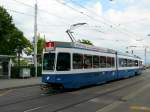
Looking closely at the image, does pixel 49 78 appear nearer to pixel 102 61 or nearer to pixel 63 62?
pixel 63 62

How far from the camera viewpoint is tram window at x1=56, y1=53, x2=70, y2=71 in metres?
21.4

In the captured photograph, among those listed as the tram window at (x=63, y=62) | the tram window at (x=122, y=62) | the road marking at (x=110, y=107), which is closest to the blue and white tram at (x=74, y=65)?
the tram window at (x=63, y=62)

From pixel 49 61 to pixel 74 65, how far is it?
1775 millimetres

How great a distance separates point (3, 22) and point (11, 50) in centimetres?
1637

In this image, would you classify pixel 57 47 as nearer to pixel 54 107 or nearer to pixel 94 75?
pixel 94 75

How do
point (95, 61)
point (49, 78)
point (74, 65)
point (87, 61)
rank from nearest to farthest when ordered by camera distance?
point (49, 78) < point (74, 65) < point (87, 61) < point (95, 61)

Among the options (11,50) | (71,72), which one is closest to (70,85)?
(71,72)

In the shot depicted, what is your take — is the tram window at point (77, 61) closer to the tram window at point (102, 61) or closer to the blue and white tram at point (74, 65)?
the blue and white tram at point (74, 65)

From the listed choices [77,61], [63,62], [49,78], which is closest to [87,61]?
[77,61]

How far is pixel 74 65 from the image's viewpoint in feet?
73.6

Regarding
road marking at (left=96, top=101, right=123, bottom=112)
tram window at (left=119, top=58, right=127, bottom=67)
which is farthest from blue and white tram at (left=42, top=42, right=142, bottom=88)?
road marking at (left=96, top=101, right=123, bottom=112)

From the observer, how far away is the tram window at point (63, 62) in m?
21.4

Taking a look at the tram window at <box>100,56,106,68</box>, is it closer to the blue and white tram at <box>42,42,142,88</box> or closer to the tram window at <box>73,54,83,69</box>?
the blue and white tram at <box>42,42,142,88</box>

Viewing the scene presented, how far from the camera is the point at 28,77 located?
37531 mm
